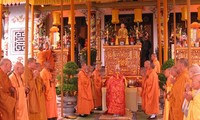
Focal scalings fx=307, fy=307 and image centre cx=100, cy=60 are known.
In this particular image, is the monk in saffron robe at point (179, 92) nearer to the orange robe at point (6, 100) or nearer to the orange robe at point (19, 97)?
the orange robe at point (19, 97)

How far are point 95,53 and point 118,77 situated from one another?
6333 mm

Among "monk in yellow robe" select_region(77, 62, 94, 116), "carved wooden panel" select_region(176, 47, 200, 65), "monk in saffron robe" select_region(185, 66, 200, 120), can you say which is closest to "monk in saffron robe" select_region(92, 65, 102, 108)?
"monk in yellow robe" select_region(77, 62, 94, 116)

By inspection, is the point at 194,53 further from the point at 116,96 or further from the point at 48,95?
the point at 48,95

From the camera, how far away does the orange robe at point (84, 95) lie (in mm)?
8094

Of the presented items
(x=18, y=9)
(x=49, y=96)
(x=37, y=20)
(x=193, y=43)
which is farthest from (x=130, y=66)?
(x=18, y=9)

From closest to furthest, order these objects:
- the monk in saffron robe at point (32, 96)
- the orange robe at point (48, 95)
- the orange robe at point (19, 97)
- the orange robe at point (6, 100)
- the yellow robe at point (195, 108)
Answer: the yellow robe at point (195, 108) < the orange robe at point (6, 100) < the orange robe at point (19, 97) < the monk in saffron robe at point (32, 96) < the orange robe at point (48, 95)

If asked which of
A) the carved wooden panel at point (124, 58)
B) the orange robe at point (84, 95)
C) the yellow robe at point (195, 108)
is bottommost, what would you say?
the orange robe at point (84, 95)

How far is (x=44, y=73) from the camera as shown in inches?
275

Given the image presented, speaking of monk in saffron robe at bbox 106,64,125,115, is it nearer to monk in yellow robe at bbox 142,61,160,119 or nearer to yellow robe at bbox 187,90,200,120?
monk in yellow robe at bbox 142,61,160,119

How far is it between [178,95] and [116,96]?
284 centimetres

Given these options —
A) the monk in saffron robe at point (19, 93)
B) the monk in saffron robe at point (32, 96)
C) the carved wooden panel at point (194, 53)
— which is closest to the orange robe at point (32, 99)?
the monk in saffron robe at point (32, 96)

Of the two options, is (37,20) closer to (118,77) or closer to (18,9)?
(18,9)

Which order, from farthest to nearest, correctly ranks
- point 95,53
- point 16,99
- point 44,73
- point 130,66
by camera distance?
point 95,53 → point 130,66 → point 44,73 → point 16,99

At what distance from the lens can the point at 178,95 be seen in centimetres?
496
